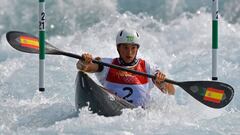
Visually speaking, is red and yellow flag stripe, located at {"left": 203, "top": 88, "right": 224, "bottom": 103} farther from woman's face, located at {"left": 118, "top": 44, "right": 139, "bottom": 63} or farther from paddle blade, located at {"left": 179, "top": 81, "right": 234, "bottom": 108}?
woman's face, located at {"left": 118, "top": 44, "right": 139, "bottom": 63}

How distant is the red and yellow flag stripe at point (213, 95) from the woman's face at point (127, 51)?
703mm

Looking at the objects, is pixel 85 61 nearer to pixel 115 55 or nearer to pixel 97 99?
pixel 97 99

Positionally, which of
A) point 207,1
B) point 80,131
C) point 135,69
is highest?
point 207,1

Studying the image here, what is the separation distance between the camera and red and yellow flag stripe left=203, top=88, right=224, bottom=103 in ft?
20.2

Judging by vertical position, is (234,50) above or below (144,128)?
above

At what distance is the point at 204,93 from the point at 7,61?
4.28 metres

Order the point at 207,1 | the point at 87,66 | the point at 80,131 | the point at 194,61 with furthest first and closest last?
the point at 207,1 → the point at 194,61 → the point at 87,66 → the point at 80,131

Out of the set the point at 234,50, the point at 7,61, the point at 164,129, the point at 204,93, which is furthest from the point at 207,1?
the point at 164,129

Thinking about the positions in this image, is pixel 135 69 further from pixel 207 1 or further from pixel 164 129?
pixel 207 1

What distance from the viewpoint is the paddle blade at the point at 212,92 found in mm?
6105

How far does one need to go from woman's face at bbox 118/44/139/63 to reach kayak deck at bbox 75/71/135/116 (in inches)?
19.5

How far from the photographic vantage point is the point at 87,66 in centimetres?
601

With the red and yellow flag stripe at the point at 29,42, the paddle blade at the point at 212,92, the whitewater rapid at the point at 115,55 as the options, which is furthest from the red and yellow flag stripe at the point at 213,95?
the red and yellow flag stripe at the point at 29,42

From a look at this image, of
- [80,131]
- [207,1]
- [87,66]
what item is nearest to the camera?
[80,131]
